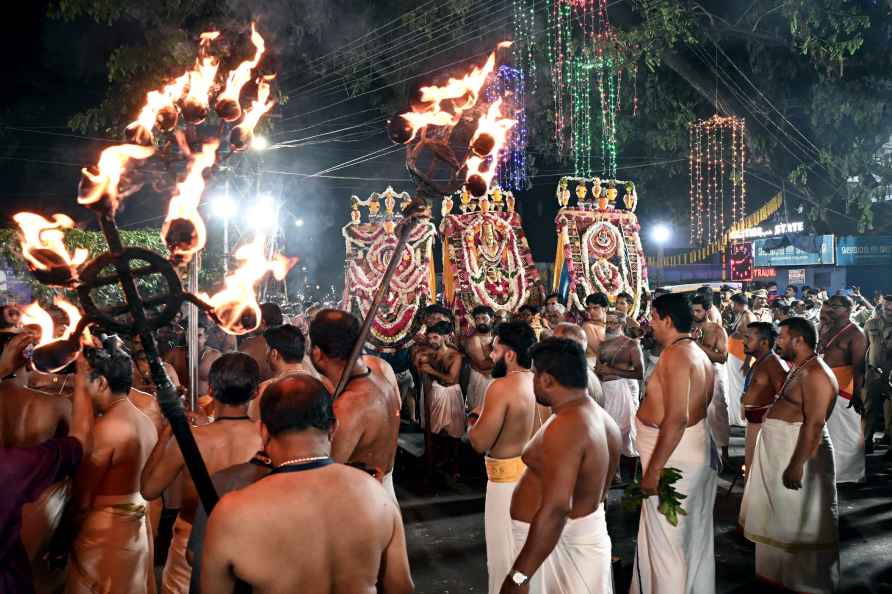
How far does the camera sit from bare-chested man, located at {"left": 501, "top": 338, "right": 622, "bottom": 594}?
3613 millimetres

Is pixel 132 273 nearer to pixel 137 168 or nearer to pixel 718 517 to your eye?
pixel 137 168

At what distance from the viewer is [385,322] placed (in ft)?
38.8

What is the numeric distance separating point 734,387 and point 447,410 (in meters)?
5.81

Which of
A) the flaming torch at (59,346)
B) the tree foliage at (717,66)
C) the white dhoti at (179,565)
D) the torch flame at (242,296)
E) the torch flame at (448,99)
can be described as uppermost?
the tree foliage at (717,66)

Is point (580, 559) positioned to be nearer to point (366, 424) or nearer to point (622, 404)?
point (366, 424)

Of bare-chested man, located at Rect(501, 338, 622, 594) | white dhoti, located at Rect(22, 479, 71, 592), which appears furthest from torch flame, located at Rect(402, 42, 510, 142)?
white dhoti, located at Rect(22, 479, 71, 592)

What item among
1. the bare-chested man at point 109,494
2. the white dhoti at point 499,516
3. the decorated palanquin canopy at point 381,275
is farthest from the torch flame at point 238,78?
the decorated palanquin canopy at point 381,275

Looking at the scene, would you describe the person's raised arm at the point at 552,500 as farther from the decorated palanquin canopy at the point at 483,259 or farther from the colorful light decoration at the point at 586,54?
the colorful light decoration at the point at 586,54

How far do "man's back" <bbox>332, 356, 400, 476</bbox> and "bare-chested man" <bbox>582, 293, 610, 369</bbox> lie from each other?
17.0 ft

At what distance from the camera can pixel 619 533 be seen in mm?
7000

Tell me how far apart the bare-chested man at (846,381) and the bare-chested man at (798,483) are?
349 centimetres

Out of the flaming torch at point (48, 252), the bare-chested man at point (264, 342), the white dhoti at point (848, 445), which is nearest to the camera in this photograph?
the flaming torch at point (48, 252)

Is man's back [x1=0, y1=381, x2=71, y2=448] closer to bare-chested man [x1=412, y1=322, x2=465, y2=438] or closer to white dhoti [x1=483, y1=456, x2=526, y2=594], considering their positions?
white dhoti [x1=483, y1=456, x2=526, y2=594]

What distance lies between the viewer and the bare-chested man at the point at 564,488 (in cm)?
361
